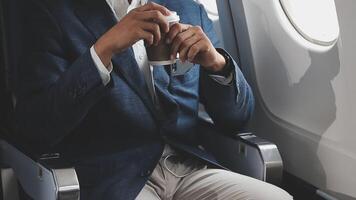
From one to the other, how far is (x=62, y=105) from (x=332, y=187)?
0.94 m

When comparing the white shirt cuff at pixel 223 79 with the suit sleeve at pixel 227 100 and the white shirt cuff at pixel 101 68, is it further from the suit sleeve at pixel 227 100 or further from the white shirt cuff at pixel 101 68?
the white shirt cuff at pixel 101 68

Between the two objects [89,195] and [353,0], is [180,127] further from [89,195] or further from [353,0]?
[353,0]

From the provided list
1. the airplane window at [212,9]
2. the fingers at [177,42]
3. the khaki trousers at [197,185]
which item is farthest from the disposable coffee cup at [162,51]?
the airplane window at [212,9]

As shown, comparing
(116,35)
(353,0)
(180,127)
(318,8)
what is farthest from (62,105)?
(318,8)

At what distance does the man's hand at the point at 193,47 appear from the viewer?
144 cm

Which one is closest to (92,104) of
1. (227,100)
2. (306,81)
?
(227,100)

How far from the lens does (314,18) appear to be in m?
1.97

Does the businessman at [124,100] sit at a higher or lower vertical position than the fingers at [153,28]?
lower

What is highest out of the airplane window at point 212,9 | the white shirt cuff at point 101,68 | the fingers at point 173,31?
the fingers at point 173,31

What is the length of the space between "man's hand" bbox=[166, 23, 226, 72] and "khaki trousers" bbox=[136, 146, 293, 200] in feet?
1.01

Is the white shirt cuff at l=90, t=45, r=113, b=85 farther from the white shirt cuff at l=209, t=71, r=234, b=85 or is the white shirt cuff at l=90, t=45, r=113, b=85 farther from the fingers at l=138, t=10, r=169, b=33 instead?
the white shirt cuff at l=209, t=71, r=234, b=85

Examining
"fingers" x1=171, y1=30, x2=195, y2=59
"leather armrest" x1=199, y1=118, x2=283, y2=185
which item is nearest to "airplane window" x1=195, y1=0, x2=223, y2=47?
"leather armrest" x1=199, y1=118, x2=283, y2=185

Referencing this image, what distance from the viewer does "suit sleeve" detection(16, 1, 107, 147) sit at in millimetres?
1418

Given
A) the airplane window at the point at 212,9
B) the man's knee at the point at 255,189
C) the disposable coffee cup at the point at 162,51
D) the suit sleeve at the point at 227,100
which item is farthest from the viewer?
the airplane window at the point at 212,9
